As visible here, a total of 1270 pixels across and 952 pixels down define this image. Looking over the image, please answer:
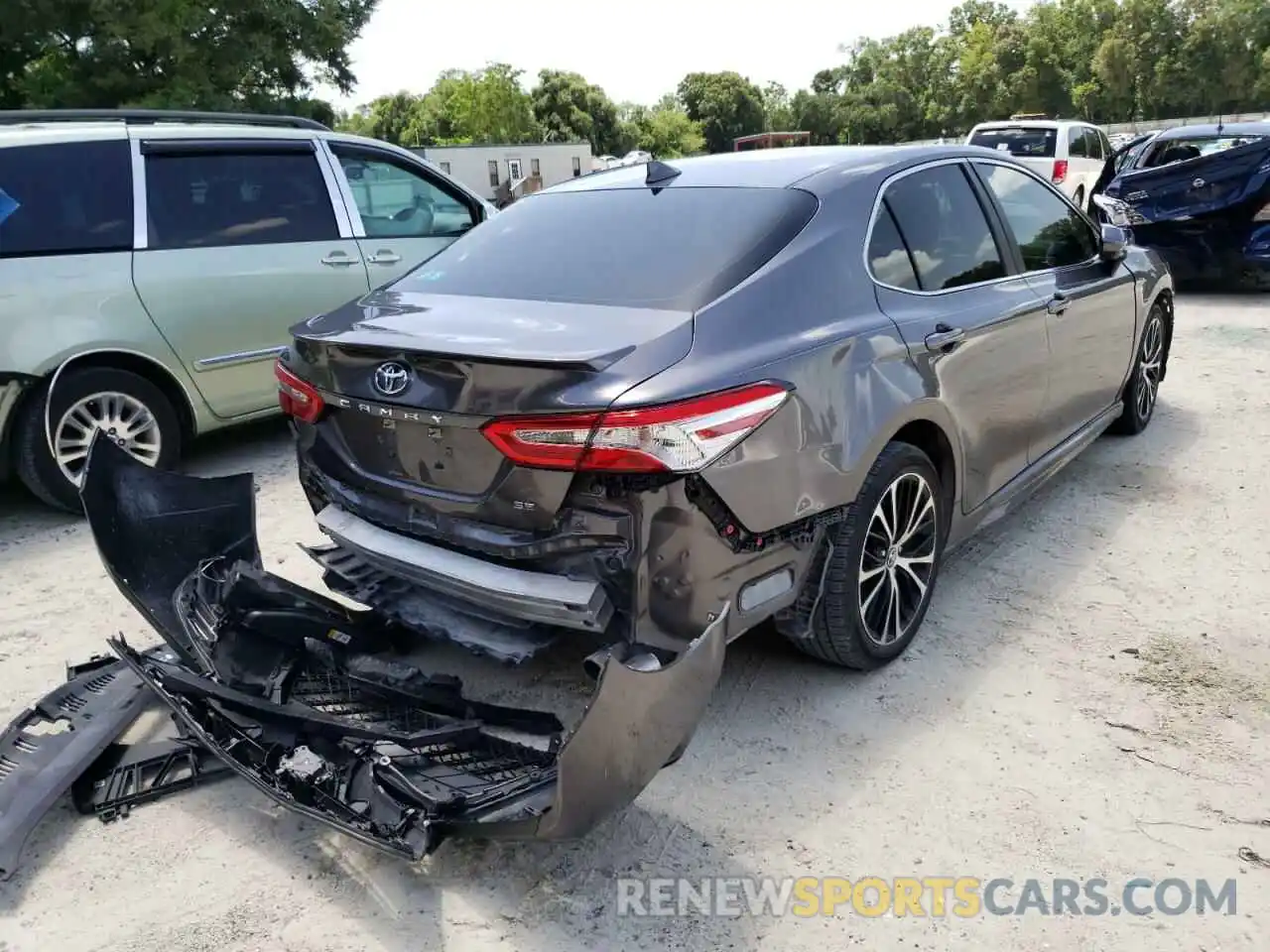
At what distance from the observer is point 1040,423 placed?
4027 millimetres

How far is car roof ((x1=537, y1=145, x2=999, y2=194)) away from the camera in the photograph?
3.22m

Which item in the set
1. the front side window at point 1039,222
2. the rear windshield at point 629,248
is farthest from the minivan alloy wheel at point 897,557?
the front side window at point 1039,222

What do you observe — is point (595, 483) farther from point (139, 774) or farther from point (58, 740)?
point (58, 740)

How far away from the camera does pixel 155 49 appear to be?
21.2 metres

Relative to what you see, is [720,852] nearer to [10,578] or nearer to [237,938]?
[237,938]

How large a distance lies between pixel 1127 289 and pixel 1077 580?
1719 mm

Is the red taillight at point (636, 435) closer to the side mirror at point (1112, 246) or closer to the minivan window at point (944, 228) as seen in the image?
the minivan window at point (944, 228)

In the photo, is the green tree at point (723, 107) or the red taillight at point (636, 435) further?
the green tree at point (723, 107)

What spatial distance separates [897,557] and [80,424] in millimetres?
4060

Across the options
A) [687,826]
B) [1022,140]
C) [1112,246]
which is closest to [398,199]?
[1112,246]

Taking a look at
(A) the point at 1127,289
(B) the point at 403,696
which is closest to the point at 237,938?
(B) the point at 403,696

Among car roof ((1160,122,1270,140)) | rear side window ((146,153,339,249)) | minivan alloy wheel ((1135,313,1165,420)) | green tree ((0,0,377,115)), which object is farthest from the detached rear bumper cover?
green tree ((0,0,377,115))

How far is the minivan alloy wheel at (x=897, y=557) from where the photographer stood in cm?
306

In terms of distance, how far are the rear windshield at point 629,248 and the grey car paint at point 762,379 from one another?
76 millimetres
